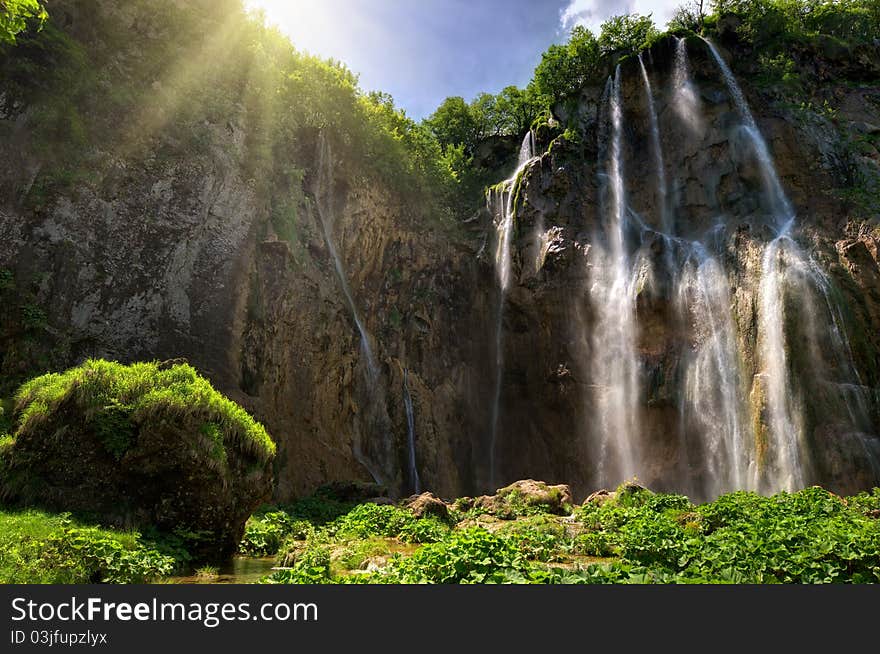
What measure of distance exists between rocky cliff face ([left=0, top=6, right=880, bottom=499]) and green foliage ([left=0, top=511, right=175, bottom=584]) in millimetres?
8600

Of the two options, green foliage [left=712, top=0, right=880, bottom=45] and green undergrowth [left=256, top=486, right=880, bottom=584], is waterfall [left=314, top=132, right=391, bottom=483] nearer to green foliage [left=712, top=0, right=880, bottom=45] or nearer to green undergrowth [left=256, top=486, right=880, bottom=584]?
green undergrowth [left=256, top=486, right=880, bottom=584]

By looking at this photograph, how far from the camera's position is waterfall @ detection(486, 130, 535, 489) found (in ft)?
81.4

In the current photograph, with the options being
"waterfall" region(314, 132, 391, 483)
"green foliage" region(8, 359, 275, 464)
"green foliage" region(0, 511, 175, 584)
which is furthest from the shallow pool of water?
"waterfall" region(314, 132, 391, 483)

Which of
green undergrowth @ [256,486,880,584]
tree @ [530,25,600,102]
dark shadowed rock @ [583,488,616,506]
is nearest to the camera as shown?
green undergrowth @ [256,486,880,584]

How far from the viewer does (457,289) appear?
88.0 feet

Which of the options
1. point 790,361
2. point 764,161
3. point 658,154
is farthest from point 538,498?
point 658,154

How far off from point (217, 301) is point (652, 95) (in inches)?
847

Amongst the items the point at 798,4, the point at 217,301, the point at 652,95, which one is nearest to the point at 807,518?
the point at 217,301

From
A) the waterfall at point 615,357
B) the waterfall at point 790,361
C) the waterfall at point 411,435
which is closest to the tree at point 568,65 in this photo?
the waterfall at point 615,357

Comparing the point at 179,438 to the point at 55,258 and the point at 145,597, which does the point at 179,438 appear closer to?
the point at 145,597

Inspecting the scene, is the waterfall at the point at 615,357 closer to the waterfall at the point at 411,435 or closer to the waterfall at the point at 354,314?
the waterfall at the point at 411,435

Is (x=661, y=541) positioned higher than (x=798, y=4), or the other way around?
(x=798, y=4)

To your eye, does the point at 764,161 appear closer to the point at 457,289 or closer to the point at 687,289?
the point at 687,289

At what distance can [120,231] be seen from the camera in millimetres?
16562
